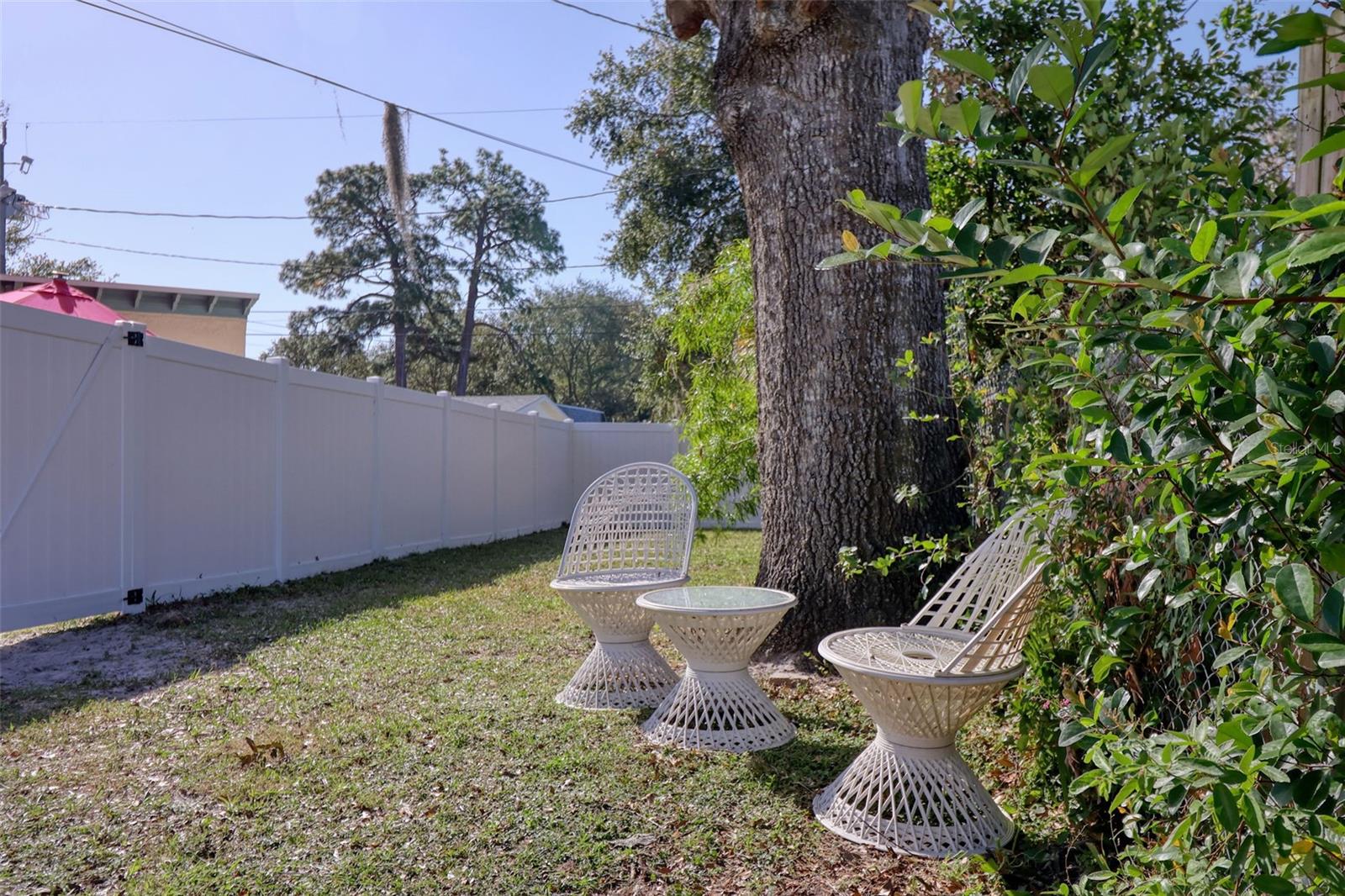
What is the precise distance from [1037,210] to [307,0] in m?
9.39

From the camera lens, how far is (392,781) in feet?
9.51

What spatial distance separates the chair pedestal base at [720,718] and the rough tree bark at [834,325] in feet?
2.69

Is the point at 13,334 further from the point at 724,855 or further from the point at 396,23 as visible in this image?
the point at 396,23

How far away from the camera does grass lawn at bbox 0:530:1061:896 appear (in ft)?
7.44

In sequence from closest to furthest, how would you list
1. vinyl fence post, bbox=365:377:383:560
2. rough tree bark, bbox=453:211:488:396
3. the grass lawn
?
1. the grass lawn
2. vinyl fence post, bbox=365:377:383:560
3. rough tree bark, bbox=453:211:488:396

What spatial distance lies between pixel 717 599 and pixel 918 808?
3.98 ft

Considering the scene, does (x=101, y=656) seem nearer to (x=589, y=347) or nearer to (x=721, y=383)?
(x=721, y=383)

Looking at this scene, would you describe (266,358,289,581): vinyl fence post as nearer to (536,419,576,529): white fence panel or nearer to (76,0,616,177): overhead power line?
(536,419,576,529): white fence panel

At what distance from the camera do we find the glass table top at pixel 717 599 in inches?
126

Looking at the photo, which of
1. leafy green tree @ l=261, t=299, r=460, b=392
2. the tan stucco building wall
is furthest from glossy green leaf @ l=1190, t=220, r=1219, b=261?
leafy green tree @ l=261, t=299, r=460, b=392

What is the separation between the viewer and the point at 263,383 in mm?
6926

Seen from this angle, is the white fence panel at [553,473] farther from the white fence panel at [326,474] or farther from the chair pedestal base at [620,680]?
the chair pedestal base at [620,680]

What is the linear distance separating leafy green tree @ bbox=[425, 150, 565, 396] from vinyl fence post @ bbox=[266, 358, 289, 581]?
20828mm

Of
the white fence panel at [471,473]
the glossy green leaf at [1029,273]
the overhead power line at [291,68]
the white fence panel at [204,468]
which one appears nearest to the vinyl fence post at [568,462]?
the white fence panel at [471,473]
